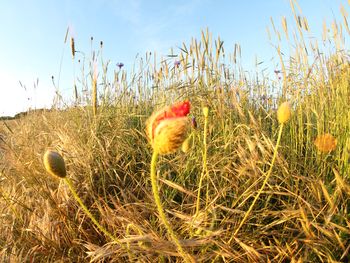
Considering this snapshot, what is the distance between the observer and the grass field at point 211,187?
1138mm

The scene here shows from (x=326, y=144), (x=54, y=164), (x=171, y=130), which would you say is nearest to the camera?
(x=171, y=130)

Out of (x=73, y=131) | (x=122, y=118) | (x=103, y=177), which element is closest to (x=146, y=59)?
(x=122, y=118)

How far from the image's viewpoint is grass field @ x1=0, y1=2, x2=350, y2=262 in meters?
1.14

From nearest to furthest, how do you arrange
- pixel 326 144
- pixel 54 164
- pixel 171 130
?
pixel 171 130, pixel 54 164, pixel 326 144

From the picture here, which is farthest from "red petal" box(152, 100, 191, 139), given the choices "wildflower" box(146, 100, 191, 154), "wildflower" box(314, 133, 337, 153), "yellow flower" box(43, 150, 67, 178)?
"wildflower" box(314, 133, 337, 153)

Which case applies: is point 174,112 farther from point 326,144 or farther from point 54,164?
point 326,144

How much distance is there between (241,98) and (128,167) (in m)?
0.76

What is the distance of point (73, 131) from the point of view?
6.80ft

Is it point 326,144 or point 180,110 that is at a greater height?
point 180,110

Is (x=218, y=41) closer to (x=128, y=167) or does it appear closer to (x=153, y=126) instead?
(x=128, y=167)

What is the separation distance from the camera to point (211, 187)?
143 centimetres

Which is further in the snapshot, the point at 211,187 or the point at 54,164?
the point at 211,187

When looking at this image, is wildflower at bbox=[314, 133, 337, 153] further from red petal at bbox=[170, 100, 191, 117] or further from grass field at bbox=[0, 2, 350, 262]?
red petal at bbox=[170, 100, 191, 117]

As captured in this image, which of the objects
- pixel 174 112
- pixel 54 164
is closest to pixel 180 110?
pixel 174 112
